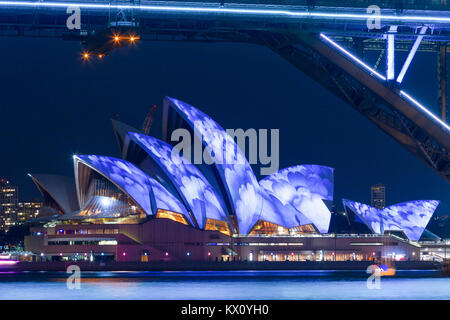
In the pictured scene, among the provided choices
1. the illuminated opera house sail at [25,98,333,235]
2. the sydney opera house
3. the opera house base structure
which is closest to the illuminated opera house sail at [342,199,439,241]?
the sydney opera house

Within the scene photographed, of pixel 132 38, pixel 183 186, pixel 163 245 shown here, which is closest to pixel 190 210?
pixel 183 186

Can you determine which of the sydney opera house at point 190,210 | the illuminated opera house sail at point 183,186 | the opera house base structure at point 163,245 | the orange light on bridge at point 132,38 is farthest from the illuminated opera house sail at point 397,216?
the orange light on bridge at point 132,38

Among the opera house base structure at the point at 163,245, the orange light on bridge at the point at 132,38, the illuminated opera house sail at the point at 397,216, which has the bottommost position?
the opera house base structure at the point at 163,245

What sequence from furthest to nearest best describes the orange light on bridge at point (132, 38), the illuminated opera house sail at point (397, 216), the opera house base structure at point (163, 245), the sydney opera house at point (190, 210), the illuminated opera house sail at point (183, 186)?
the illuminated opera house sail at point (397, 216)
the opera house base structure at point (163, 245)
the sydney opera house at point (190, 210)
the illuminated opera house sail at point (183, 186)
the orange light on bridge at point (132, 38)

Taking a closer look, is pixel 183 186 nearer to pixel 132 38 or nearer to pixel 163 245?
pixel 163 245

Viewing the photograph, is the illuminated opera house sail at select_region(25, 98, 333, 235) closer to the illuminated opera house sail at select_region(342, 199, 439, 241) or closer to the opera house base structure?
the opera house base structure

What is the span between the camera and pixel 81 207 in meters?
71.6

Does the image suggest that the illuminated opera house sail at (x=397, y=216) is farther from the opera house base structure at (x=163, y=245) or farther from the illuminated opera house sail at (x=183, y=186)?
the illuminated opera house sail at (x=183, y=186)

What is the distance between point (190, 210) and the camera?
222ft

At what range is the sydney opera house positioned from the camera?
65.3 metres

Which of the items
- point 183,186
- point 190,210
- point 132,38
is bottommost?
point 190,210

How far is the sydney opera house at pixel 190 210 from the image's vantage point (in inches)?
2571

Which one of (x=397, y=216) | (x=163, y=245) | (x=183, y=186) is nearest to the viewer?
(x=183, y=186)

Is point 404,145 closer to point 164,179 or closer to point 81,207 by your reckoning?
point 164,179
